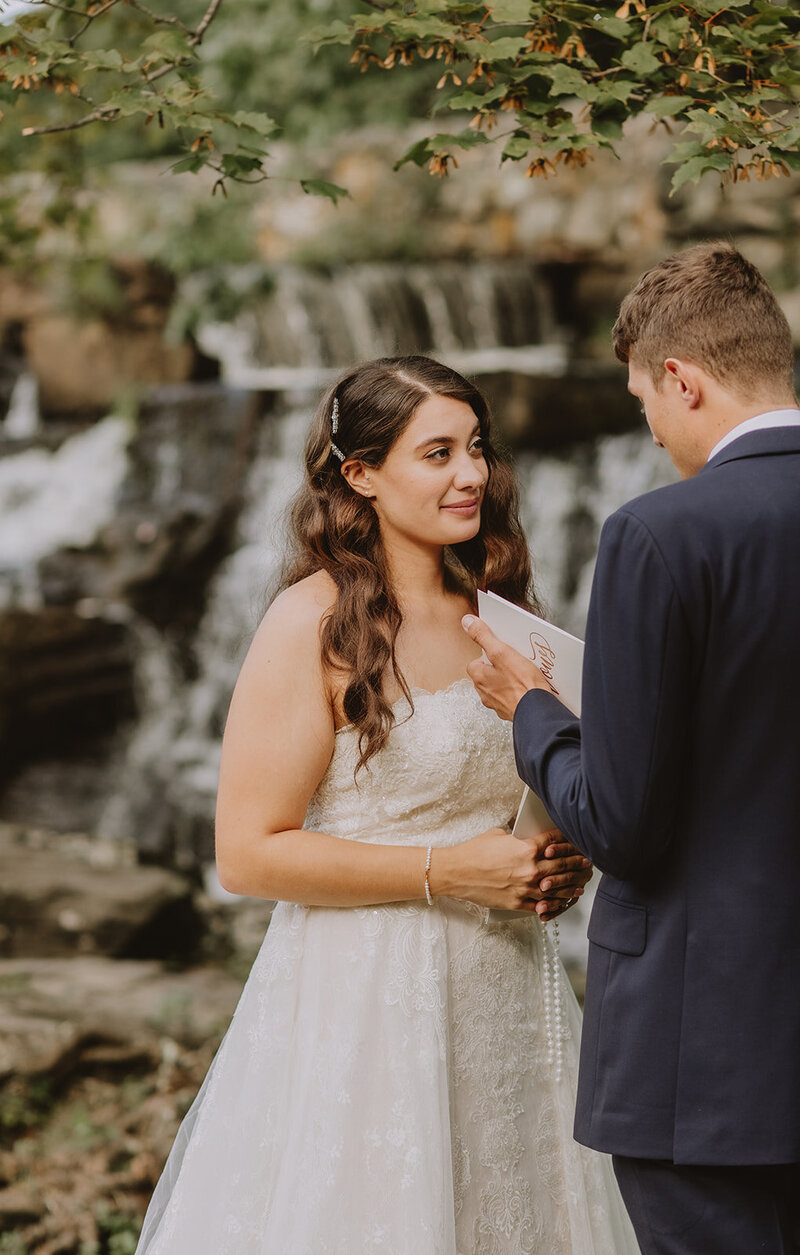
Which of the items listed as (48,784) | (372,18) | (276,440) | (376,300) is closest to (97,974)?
(48,784)

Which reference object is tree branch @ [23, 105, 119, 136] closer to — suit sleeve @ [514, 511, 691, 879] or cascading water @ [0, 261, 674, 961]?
suit sleeve @ [514, 511, 691, 879]

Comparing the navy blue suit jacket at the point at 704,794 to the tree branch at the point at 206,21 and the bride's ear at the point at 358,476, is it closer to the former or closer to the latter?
the bride's ear at the point at 358,476

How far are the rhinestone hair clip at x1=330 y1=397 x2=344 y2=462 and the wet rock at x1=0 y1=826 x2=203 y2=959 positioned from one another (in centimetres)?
482

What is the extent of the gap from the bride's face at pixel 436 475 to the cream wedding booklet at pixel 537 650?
0.27 metres

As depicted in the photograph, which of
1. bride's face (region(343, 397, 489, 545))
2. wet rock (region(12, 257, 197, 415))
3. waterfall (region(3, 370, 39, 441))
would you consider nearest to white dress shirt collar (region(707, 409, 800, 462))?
bride's face (region(343, 397, 489, 545))

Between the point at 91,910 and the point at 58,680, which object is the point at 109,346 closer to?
the point at 58,680

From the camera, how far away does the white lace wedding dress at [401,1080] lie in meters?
2.10

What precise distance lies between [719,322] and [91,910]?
578cm

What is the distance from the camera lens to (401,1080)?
2146 millimetres

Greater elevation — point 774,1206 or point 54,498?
point 774,1206

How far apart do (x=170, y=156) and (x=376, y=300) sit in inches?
188

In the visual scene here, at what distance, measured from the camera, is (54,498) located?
31.1 ft

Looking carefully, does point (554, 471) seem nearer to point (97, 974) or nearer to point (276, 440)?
point (276, 440)

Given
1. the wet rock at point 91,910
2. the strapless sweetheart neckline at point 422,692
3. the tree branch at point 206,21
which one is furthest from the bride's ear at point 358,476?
the wet rock at point 91,910
